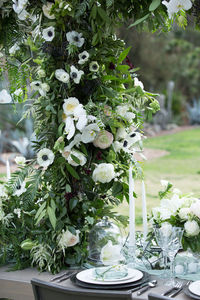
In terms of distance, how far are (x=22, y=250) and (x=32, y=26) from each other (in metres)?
0.89

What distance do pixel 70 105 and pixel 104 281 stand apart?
65 centimetres

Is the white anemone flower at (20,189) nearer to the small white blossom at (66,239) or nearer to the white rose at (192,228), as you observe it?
the small white blossom at (66,239)

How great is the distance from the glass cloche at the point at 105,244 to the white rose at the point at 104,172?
16cm

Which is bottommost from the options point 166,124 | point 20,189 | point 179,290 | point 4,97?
point 179,290

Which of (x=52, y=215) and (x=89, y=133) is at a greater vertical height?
(x=89, y=133)

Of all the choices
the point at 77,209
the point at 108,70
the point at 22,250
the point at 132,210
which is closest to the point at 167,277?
the point at 132,210

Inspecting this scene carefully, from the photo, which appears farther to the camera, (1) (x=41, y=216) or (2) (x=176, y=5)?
(1) (x=41, y=216)

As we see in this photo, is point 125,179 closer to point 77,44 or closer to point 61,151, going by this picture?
point 61,151

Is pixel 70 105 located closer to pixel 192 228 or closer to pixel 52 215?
pixel 52 215

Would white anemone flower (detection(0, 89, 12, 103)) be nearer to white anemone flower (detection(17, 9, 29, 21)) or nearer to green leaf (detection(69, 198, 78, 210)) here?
white anemone flower (detection(17, 9, 29, 21))

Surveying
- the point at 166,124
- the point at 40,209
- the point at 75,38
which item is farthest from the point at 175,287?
the point at 166,124

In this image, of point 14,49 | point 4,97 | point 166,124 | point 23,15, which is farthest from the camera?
point 166,124

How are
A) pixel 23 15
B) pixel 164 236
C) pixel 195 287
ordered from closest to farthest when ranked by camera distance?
pixel 195 287 → pixel 164 236 → pixel 23 15

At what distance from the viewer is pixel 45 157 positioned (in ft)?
5.74
